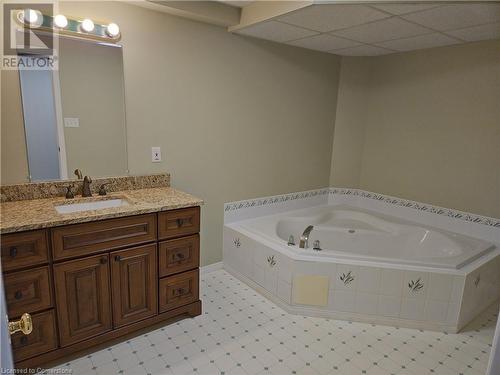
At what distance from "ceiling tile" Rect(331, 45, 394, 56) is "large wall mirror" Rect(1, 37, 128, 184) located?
1971 mm

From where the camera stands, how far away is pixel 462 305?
7.28 feet

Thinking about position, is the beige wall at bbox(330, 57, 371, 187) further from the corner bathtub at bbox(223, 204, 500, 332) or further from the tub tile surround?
the tub tile surround

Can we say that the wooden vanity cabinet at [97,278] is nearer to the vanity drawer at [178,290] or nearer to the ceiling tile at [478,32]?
the vanity drawer at [178,290]

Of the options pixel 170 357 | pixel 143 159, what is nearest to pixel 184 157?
pixel 143 159

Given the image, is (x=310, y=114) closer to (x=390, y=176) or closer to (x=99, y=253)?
(x=390, y=176)

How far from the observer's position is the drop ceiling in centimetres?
194

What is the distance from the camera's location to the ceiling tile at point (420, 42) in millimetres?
2514

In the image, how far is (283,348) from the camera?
2037mm

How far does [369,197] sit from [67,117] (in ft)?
9.45

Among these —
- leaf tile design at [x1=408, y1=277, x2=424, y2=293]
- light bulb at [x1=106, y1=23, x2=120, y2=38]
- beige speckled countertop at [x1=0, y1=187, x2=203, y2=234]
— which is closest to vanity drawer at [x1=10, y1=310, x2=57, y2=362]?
beige speckled countertop at [x1=0, y1=187, x2=203, y2=234]

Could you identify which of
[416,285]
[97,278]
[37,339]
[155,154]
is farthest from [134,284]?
[416,285]

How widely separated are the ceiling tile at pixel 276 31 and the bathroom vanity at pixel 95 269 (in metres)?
1.35

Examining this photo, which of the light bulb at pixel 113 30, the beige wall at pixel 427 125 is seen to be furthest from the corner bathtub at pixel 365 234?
the light bulb at pixel 113 30
